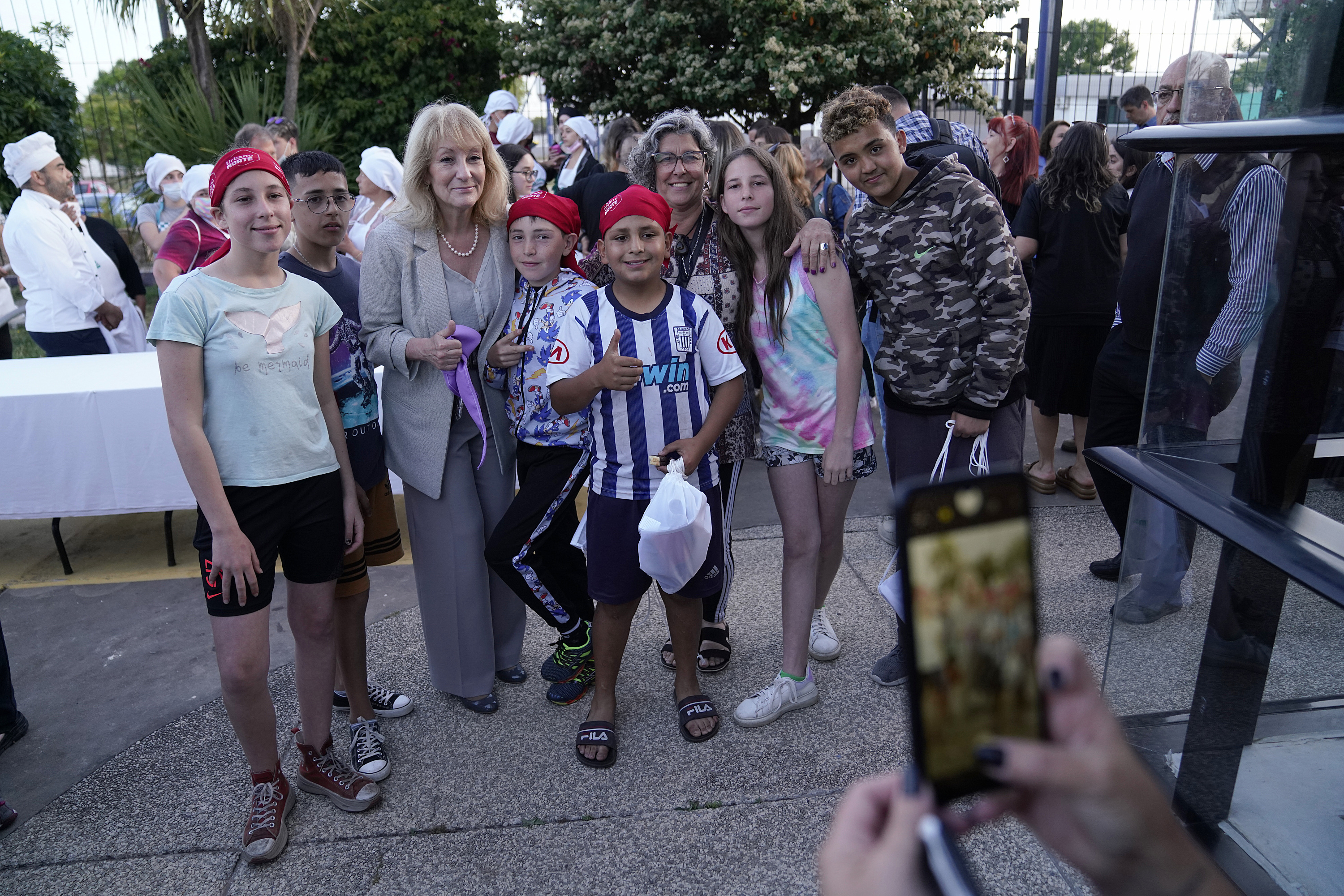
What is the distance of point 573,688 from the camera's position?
10.6 ft

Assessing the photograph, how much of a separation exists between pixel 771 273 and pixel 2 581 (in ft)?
13.4

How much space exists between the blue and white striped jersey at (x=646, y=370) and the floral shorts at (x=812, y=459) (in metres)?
0.36

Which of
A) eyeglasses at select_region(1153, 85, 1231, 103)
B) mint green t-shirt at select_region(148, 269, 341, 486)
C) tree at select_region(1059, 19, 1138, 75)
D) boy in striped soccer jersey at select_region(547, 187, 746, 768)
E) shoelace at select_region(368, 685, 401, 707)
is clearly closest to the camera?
mint green t-shirt at select_region(148, 269, 341, 486)

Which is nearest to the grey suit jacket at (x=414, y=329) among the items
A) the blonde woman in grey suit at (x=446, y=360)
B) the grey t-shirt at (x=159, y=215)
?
the blonde woman in grey suit at (x=446, y=360)

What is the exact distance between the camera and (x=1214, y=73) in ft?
5.81

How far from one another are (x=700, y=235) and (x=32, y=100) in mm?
10090

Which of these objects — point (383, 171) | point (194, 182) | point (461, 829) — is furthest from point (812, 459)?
point (383, 171)

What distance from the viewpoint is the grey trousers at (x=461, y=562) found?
9.95ft

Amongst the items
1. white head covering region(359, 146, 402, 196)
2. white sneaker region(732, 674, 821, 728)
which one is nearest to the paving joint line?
white sneaker region(732, 674, 821, 728)

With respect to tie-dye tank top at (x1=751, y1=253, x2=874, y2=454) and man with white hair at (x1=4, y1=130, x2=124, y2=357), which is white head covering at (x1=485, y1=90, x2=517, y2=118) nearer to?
man with white hair at (x1=4, y1=130, x2=124, y2=357)

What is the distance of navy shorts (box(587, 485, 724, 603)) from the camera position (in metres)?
2.74

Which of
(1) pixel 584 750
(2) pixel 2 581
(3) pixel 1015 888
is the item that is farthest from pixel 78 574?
(3) pixel 1015 888

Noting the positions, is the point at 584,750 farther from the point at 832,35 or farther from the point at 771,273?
the point at 832,35

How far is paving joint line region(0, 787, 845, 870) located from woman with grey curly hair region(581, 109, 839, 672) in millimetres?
571
